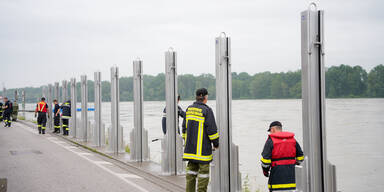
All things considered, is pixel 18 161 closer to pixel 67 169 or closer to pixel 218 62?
pixel 67 169

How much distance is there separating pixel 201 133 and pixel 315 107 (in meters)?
1.88

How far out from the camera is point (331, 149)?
28703 mm

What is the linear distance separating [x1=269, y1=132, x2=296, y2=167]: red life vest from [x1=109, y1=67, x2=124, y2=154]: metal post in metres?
8.27

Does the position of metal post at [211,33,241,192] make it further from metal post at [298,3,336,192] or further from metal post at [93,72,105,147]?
metal post at [93,72,105,147]

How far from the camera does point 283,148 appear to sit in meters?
4.74

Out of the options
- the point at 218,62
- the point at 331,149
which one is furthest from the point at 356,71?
the point at 218,62

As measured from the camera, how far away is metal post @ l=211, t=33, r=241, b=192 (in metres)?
6.74

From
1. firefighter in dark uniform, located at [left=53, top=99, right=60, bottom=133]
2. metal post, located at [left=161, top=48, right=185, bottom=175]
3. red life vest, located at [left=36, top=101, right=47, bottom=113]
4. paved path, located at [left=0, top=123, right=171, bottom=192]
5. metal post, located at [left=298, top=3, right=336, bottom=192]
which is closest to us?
metal post, located at [left=298, top=3, right=336, bottom=192]

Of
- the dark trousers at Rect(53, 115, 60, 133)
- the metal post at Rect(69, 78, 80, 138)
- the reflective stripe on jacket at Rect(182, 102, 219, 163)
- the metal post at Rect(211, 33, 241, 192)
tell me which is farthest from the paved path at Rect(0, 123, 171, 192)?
the dark trousers at Rect(53, 115, 60, 133)

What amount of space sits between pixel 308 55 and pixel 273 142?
3.62ft

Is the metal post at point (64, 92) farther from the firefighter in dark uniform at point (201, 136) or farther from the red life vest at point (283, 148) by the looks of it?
the red life vest at point (283, 148)

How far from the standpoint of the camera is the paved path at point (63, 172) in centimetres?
768

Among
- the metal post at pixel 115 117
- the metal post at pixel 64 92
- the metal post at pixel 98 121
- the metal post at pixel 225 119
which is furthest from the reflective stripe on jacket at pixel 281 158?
the metal post at pixel 64 92

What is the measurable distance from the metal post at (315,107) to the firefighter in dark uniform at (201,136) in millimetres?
1617
